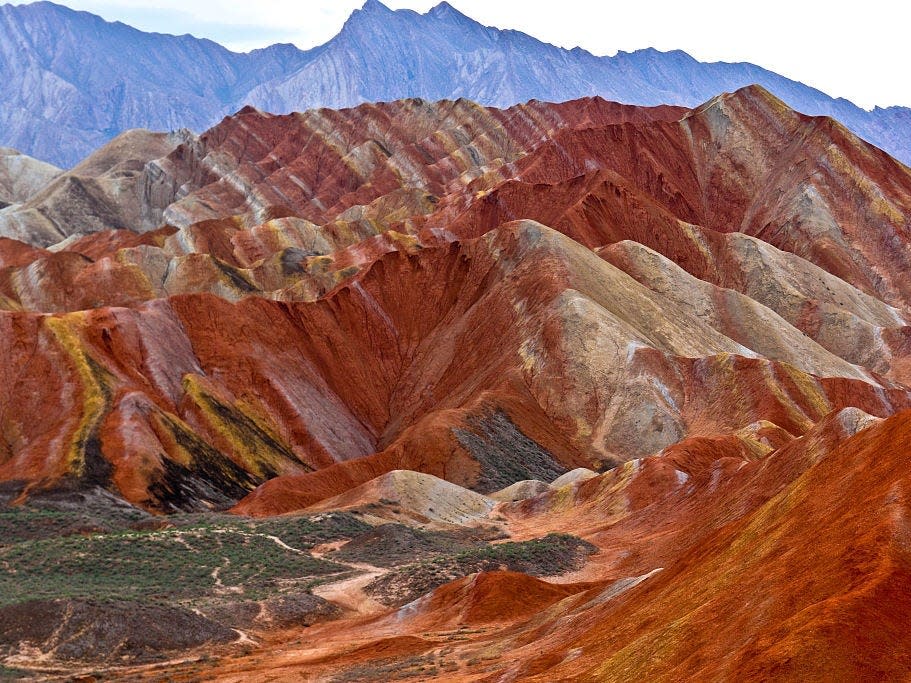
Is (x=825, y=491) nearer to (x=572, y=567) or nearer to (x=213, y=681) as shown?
(x=213, y=681)

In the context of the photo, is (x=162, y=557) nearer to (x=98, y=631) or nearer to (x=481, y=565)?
(x=98, y=631)

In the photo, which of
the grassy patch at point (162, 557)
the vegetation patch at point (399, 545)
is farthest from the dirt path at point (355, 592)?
the vegetation patch at point (399, 545)

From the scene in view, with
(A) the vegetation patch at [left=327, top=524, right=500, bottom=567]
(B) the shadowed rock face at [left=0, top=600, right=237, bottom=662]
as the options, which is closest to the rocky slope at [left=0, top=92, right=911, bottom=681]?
(B) the shadowed rock face at [left=0, top=600, right=237, bottom=662]

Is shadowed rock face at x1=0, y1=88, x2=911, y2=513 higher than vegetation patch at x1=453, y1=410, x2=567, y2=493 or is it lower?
higher

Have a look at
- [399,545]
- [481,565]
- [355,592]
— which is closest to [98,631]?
[355,592]

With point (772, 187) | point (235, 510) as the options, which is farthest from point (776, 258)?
point (235, 510)

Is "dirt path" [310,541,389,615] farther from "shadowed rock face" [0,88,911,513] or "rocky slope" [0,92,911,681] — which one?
"shadowed rock face" [0,88,911,513]

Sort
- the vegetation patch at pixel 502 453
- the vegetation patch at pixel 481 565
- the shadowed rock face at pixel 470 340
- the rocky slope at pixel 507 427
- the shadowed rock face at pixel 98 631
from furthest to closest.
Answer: the vegetation patch at pixel 502 453
the shadowed rock face at pixel 470 340
the vegetation patch at pixel 481 565
the shadowed rock face at pixel 98 631
the rocky slope at pixel 507 427

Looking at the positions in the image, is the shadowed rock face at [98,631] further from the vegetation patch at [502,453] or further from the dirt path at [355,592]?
the vegetation patch at [502,453]
